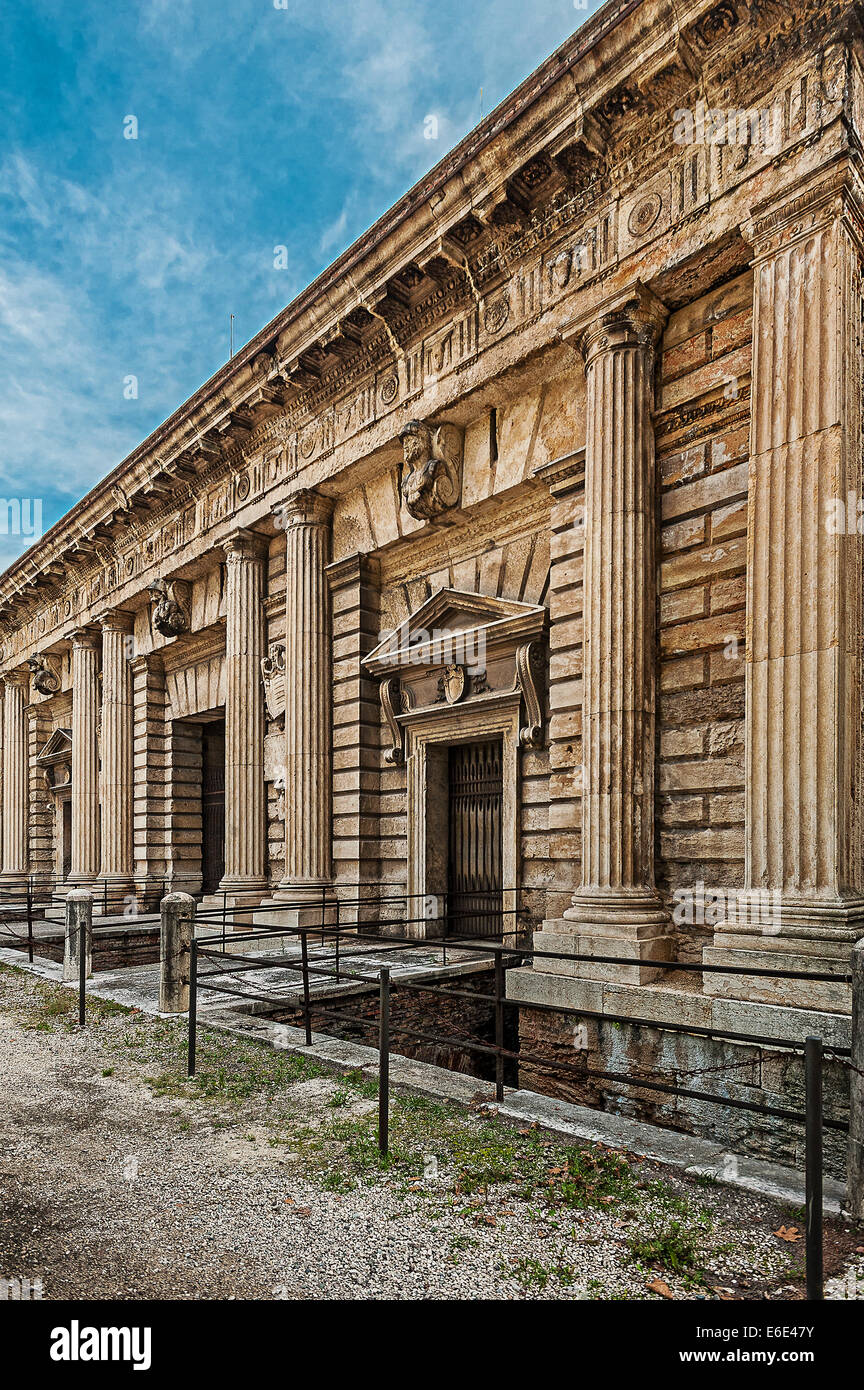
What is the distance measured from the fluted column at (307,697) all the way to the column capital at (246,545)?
113 cm

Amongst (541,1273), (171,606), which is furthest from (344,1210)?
(171,606)

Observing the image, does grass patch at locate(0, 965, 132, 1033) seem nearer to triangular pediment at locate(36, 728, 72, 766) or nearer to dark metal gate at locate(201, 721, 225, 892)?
dark metal gate at locate(201, 721, 225, 892)

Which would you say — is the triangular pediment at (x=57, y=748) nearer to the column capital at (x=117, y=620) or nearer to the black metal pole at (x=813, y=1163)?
the column capital at (x=117, y=620)

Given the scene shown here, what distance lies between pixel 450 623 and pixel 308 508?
Result: 333 cm

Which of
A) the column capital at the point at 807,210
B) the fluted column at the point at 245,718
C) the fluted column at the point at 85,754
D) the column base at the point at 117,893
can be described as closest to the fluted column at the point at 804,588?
the column capital at the point at 807,210

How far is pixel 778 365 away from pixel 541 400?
3.43 metres

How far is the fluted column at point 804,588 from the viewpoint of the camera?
6.21 meters

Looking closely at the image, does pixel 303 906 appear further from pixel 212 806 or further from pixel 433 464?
pixel 212 806

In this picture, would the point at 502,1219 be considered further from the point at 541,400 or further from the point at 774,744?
the point at 541,400

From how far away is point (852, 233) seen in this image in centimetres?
671

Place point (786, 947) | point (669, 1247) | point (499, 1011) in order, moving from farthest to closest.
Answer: point (786, 947) → point (499, 1011) → point (669, 1247)

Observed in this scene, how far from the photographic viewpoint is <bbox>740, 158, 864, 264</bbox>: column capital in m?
6.51

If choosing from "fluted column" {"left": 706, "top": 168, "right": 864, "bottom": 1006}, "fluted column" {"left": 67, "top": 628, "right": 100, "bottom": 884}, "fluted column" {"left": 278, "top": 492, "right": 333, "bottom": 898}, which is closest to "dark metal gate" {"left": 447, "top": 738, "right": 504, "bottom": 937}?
"fluted column" {"left": 278, "top": 492, "right": 333, "bottom": 898}

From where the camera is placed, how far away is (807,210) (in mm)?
6688
